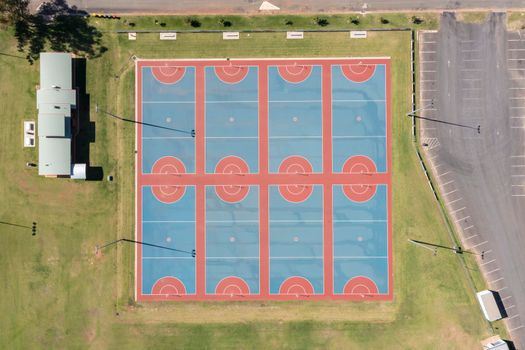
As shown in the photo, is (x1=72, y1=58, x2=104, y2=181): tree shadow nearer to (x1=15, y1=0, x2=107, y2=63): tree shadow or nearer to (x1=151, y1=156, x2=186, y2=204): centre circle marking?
(x1=15, y1=0, x2=107, y2=63): tree shadow

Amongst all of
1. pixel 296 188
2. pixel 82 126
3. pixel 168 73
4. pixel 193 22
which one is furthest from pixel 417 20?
pixel 82 126

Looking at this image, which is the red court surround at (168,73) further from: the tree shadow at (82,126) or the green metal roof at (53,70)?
the green metal roof at (53,70)

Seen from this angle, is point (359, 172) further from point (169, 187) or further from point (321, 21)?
point (169, 187)

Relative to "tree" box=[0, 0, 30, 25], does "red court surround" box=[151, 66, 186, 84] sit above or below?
below

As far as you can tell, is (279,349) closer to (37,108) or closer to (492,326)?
(492,326)

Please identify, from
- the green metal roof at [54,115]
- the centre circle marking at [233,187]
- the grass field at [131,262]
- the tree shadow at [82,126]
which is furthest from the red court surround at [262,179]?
the green metal roof at [54,115]

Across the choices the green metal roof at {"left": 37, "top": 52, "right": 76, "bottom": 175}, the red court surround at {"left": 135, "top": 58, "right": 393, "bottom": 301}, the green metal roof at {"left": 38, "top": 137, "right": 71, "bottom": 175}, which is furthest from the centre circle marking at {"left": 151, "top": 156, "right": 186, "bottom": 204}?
the green metal roof at {"left": 37, "top": 52, "right": 76, "bottom": 175}

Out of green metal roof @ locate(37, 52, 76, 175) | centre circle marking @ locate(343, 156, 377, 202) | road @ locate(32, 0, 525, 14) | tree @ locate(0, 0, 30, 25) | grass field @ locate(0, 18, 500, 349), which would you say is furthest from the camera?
road @ locate(32, 0, 525, 14)
